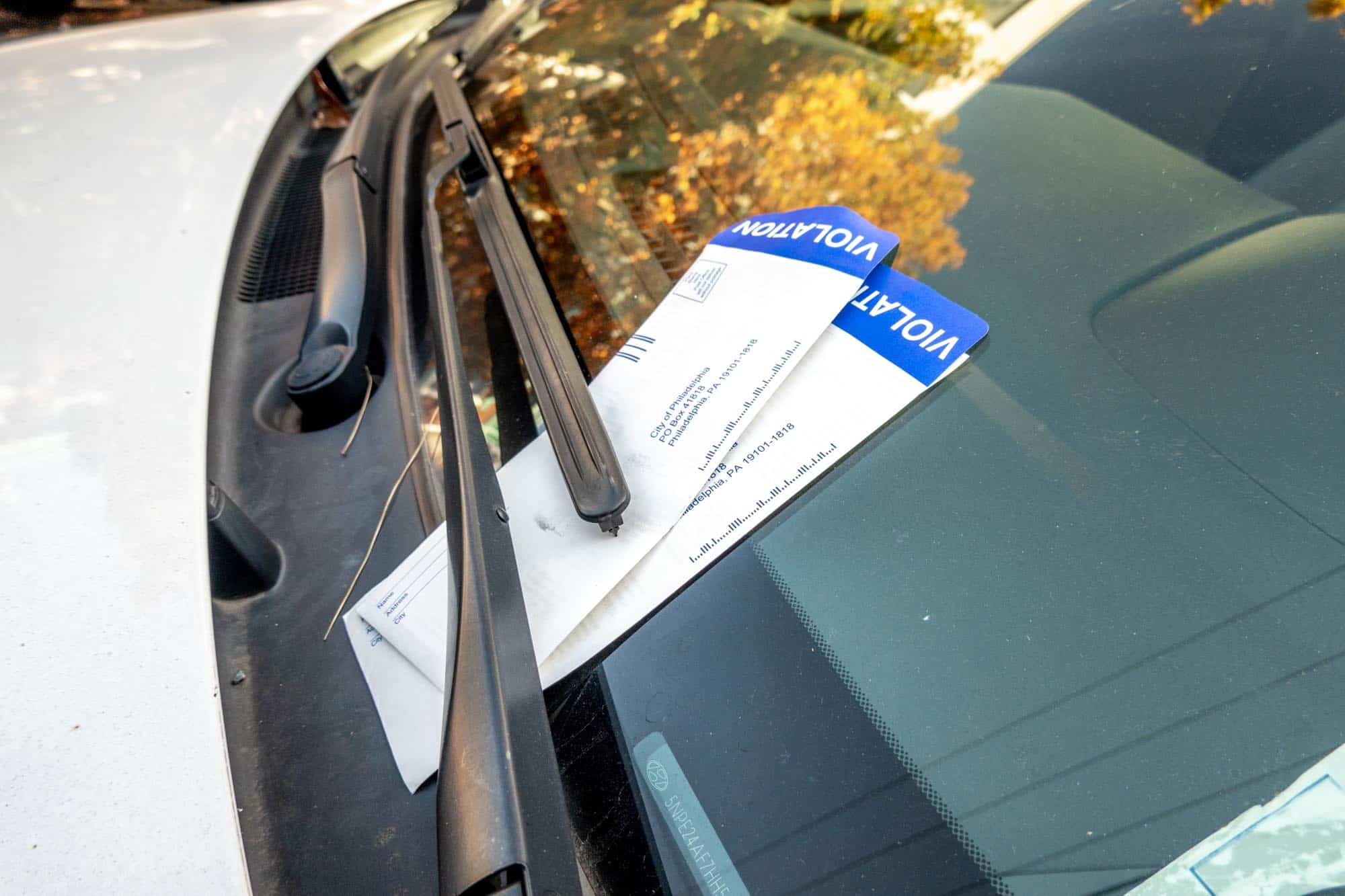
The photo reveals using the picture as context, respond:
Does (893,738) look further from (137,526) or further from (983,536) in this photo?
(137,526)

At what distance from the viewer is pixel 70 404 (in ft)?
2.62

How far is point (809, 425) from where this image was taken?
730 mm

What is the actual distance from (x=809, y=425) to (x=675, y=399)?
144 millimetres

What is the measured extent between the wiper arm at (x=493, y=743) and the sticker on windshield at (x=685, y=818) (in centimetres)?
11

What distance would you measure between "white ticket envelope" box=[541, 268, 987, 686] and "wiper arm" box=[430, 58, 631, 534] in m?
0.07

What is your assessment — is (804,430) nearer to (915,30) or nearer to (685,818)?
(685,818)

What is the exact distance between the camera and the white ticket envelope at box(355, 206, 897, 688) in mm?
695

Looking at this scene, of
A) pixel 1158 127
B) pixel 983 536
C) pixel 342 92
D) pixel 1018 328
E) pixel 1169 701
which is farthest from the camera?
pixel 342 92

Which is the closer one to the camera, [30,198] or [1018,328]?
[1018,328]

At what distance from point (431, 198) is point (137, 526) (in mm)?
559

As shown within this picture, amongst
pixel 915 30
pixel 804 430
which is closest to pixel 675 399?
pixel 804 430

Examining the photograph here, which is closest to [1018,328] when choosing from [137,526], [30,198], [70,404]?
[137,526]

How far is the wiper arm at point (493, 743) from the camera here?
453 mm

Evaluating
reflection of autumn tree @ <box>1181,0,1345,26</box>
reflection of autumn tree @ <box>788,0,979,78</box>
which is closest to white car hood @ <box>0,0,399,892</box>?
reflection of autumn tree @ <box>788,0,979,78</box>
